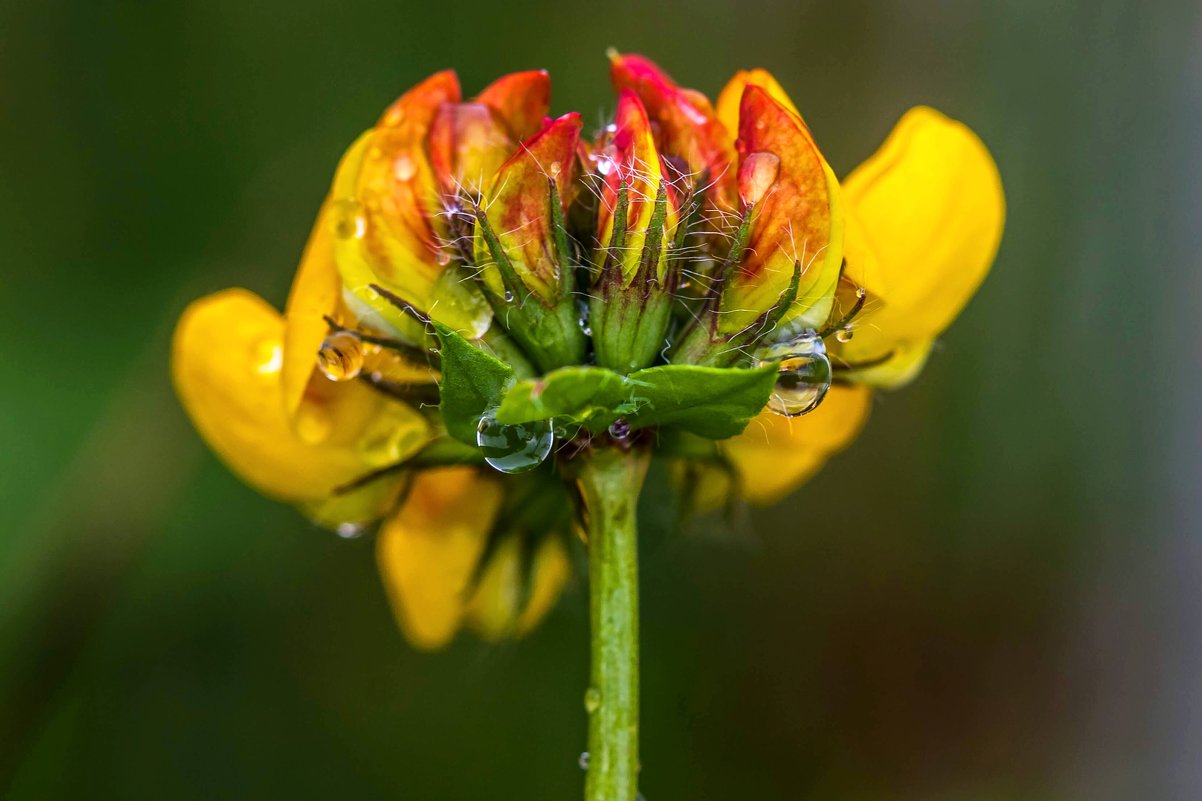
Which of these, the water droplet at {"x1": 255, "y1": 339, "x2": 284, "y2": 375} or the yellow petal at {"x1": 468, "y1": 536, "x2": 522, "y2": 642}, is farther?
the yellow petal at {"x1": 468, "y1": 536, "x2": 522, "y2": 642}

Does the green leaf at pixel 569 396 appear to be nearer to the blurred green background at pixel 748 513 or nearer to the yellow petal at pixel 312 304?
the yellow petal at pixel 312 304

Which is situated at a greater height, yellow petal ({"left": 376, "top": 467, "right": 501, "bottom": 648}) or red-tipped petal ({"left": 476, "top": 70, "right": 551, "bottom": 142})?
red-tipped petal ({"left": 476, "top": 70, "right": 551, "bottom": 142})

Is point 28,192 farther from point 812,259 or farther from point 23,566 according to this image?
point 812,259

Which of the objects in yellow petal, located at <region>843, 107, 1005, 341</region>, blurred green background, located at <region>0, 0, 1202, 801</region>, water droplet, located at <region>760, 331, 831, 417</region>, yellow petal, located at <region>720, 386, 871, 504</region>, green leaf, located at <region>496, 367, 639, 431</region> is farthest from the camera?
blurred green background, located at <region>0, 0, 1202, 801</region>

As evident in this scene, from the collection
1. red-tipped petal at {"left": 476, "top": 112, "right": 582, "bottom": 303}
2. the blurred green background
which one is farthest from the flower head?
the blurred green background

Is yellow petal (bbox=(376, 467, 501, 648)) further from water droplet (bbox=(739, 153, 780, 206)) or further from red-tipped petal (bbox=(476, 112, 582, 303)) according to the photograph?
water droplet (bbox=(739, 153, 780, 206))

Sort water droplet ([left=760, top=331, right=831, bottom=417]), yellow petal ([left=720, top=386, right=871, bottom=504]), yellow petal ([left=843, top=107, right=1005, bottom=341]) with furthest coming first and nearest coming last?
1. yellow petal ([left=720, top=386, right=871, bottom=504])
2. yellow petal ([left=843, top=107, right=1005, bottom=341])
3. water droplet ([left=760, top=331, right=831, bottom=417])

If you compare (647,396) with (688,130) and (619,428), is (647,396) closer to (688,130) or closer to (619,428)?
(619,428)

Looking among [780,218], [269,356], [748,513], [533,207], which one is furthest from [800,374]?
[748,513]
